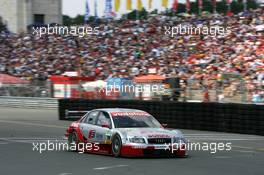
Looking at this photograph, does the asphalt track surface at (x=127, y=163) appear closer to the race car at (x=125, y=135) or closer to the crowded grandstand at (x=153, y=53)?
the race car at (x=125, y=135)

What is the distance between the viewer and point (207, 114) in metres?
22.3

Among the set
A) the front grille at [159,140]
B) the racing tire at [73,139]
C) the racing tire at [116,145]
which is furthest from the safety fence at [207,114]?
the front grille at [159,140]

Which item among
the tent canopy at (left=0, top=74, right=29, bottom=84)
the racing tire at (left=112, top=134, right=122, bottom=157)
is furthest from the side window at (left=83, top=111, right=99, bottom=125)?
the tent canopy at (left=0, top=74, right=29, bottom=84)

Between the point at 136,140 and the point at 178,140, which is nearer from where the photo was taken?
the point at 136,140

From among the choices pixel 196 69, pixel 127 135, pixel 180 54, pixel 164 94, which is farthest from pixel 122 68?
pixel 127 135

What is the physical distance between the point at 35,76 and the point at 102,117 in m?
28.1

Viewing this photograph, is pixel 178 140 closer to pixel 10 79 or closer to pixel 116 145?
pixel 116 145

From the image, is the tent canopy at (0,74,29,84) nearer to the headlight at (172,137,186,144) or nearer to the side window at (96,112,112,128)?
the side window at (96,112,112,128)

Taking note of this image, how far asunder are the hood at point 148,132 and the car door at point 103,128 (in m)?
0.41

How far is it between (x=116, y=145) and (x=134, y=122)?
2.61 ft

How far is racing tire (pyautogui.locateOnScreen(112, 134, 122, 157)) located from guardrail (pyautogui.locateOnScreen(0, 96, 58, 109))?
2431 centimetres

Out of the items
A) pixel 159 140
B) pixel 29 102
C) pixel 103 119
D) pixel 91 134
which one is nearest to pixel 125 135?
pixel 159 140

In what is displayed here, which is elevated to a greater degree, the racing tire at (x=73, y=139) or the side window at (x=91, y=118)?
the side window at (x=91, y=118)

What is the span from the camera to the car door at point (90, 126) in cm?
1429
